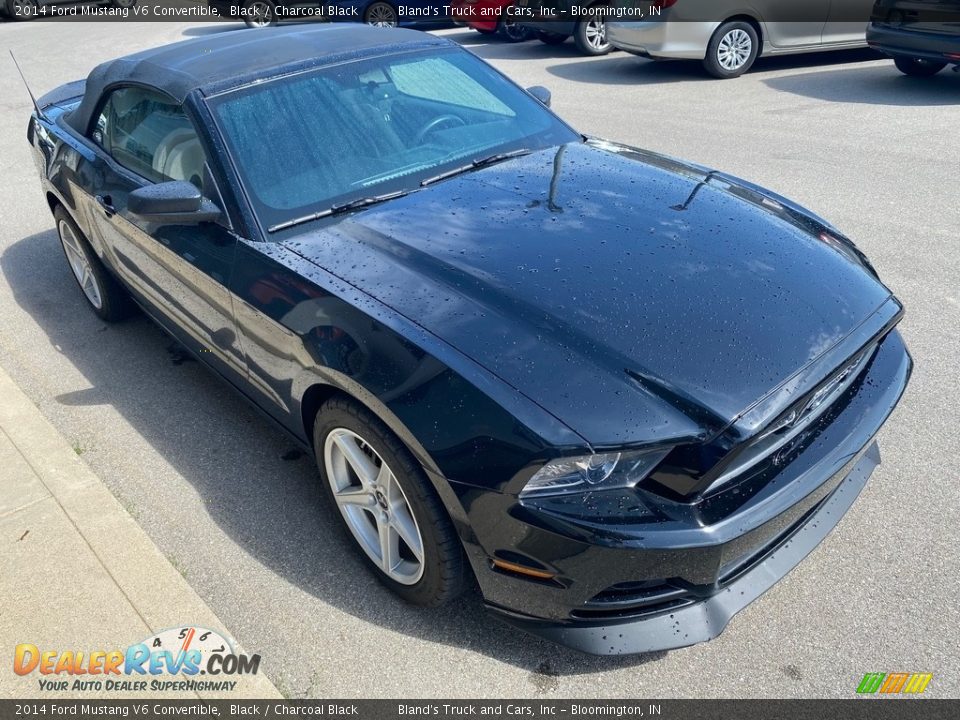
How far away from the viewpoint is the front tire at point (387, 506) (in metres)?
2.37

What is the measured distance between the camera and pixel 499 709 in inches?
92.0

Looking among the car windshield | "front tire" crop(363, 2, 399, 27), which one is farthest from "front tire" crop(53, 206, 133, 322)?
"front tire" crop(363, 2, 399, 27)

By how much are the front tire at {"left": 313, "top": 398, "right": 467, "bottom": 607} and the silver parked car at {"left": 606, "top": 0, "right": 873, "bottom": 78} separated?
827cm

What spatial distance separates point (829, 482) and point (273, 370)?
187 cm

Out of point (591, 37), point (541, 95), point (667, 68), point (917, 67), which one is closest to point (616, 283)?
point (541, 95)

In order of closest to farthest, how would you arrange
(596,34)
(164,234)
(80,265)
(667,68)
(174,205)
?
(174,205) < (164,234) < (80,265) < (667,68) < (596,34)

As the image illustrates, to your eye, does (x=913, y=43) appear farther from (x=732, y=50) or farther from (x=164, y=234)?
(x=164, y=234)

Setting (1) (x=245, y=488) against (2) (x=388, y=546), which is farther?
(1) (x=245, y=488)

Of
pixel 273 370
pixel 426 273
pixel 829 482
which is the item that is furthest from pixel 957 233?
pixel 273 370

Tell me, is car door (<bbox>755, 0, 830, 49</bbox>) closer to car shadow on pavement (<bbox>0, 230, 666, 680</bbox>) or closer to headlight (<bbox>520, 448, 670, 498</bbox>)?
car shadow on pavement (<bbox>0, 230, 666, 680</bbox>)

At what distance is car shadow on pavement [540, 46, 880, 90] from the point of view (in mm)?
9906

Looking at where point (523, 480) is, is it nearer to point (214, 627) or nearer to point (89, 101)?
point (214, 627)

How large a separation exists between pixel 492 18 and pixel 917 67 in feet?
21.8

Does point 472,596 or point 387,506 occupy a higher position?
point 387,506
